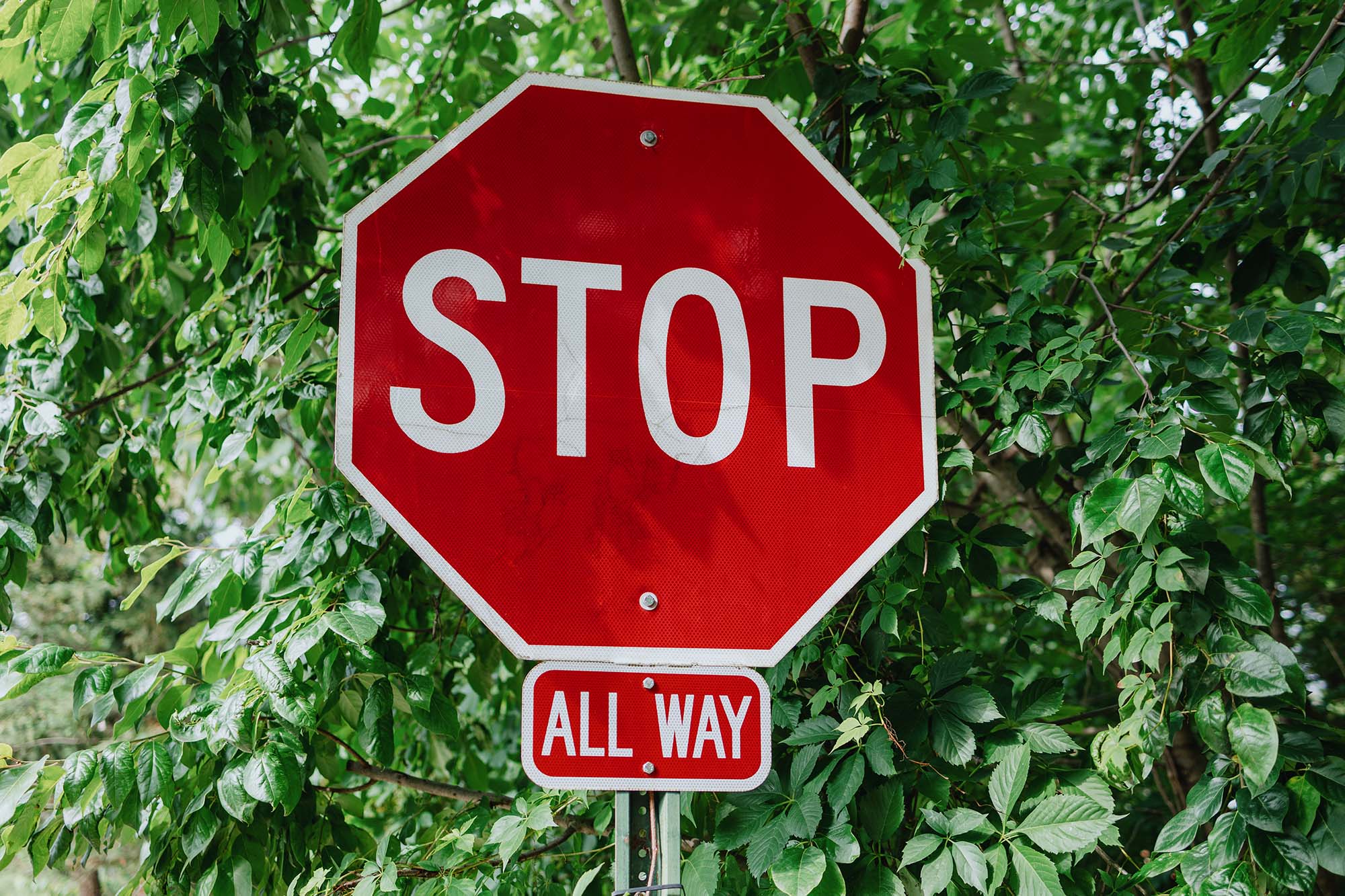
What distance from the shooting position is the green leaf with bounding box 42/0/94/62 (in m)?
1.55

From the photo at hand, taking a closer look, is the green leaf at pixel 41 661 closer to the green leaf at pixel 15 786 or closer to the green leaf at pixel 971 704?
the green leaf at pixel 15 786

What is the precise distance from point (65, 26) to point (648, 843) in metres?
1.42

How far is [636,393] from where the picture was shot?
1.16 metres

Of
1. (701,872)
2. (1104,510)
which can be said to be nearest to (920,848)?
(701,872)

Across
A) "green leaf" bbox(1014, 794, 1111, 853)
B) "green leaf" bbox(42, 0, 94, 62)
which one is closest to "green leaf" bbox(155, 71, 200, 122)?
"green leaf" bbox(42, 0, 94, 62)

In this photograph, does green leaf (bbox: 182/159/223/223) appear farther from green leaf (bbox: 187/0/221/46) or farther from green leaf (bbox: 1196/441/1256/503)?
green leaf (bbox: 1196/441/1256/503)

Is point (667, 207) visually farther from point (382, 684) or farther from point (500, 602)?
point (382, 684)

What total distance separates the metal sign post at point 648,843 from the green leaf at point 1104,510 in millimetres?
655

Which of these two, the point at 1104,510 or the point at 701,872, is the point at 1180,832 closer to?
the point at 1104,510

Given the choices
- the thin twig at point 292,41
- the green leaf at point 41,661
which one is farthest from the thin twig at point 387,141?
the green leaf at point 41,661

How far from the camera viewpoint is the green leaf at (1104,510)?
53.2 inches

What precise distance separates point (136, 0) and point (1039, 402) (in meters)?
1.49

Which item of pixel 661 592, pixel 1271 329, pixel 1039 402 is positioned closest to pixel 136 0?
pixel 661 592

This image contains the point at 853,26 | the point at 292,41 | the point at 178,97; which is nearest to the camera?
the point at 178,97
